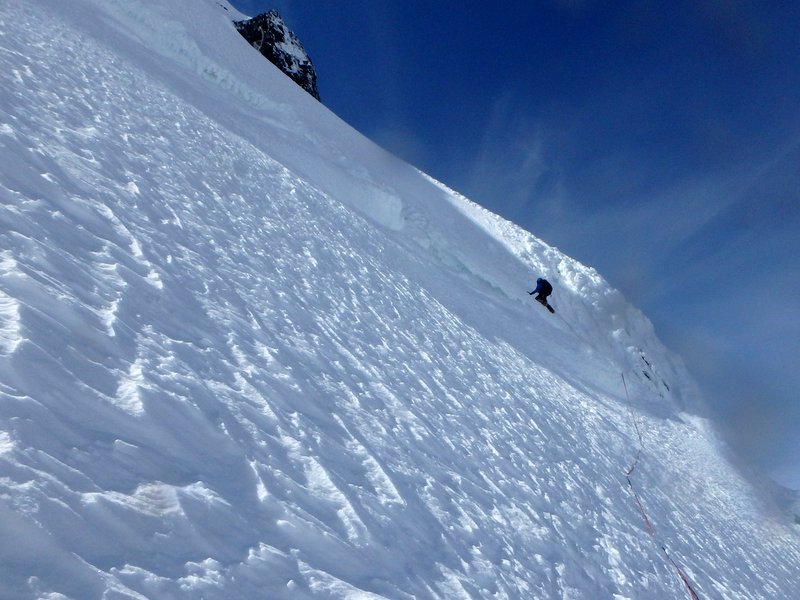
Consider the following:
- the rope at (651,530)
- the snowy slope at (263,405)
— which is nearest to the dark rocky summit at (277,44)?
the snowy slope at (263,405)

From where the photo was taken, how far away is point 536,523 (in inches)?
185

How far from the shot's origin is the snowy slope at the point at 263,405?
2311mm

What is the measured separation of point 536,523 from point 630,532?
1912 millimetres

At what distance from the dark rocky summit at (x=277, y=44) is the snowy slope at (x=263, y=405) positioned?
20507mm

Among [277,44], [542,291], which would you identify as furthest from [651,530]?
[277,44]

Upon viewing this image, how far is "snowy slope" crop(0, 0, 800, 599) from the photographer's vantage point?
91.0 inches

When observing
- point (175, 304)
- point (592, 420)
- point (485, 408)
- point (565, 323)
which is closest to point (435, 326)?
point (485, 408)

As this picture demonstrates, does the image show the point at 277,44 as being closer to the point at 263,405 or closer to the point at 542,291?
the point at 542,291

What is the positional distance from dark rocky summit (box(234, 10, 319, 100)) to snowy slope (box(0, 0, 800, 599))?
20.5 metres

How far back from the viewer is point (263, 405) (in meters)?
3.62

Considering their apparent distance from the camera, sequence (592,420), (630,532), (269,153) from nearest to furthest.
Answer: (630,532)
(592,420)
(269,153)

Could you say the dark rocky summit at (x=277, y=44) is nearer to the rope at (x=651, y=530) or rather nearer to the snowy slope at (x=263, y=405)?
the snowy slope at (x=263, y=405)

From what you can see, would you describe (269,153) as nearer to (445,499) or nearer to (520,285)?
(520,285)

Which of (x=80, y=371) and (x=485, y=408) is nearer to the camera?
(x=80, y=371)
